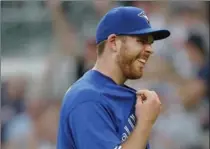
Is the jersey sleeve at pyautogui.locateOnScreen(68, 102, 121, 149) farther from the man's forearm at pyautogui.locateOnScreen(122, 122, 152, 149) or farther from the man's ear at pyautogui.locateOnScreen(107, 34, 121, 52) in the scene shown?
the man's ear at pyautogui.locateOnScreen(107, 34, 121, 52)

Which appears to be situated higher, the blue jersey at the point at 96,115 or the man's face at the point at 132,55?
the man's face at the point at 132,55

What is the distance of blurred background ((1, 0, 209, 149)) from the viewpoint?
263 inches

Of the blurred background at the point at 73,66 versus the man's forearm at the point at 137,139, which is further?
the blurred background at the point at 73,66

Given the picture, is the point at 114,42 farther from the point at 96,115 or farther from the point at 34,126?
the point at 34,126

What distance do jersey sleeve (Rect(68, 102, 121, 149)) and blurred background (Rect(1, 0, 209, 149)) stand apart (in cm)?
332

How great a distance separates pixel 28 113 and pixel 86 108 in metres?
3.55

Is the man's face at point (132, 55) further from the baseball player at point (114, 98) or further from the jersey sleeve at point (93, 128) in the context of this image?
the jersey sleeve at point (93, 128)

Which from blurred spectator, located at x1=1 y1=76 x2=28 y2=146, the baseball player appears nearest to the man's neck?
the baseball player

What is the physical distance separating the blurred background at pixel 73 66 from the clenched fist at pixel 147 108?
3.09 metres

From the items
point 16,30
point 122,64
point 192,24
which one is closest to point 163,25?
point 192,24

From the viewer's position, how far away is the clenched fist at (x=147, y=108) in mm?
3383

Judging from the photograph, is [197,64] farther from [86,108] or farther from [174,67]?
[86,108]

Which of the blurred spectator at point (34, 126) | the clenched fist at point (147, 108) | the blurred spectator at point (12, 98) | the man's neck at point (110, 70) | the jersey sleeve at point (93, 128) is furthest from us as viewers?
the blurred spectator at point (12, 98)

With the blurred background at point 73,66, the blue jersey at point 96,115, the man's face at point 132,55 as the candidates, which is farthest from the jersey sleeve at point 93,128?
the blurred background at point 73,66
